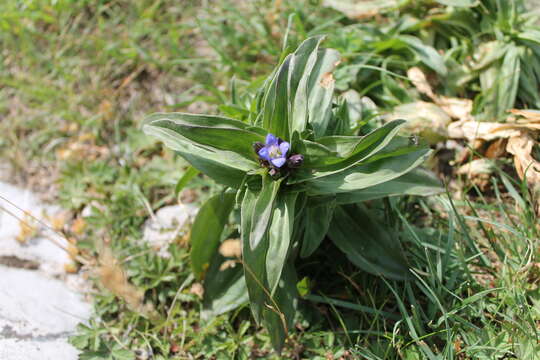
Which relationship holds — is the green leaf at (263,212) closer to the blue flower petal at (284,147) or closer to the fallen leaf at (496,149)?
the blue flower petal at (284,147)

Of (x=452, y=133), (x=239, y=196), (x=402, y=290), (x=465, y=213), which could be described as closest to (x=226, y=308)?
(x=239, y=196)

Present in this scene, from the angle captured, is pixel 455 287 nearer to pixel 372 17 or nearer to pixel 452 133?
pixel 452 133

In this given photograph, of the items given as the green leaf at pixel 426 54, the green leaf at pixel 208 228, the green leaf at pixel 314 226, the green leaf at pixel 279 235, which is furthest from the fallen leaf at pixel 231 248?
the green leaf at pixel 426 54

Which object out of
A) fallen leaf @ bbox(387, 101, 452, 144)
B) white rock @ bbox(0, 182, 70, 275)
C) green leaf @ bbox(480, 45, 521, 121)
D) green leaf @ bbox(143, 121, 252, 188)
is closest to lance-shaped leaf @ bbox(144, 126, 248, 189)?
green leaf @ bbox(143, 121, 252, 188)

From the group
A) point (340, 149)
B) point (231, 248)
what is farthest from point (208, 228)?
point (340, 149)

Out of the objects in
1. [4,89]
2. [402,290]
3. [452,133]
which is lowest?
[402,290]

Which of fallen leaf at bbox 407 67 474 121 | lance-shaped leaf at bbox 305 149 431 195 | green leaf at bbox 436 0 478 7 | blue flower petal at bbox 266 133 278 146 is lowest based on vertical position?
fallen leaf at bbox 407 67 474 121

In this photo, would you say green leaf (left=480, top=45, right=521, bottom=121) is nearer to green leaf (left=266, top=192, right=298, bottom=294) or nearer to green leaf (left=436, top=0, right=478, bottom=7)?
green leaf (left=436, top=0, right=478, bottom=7)
